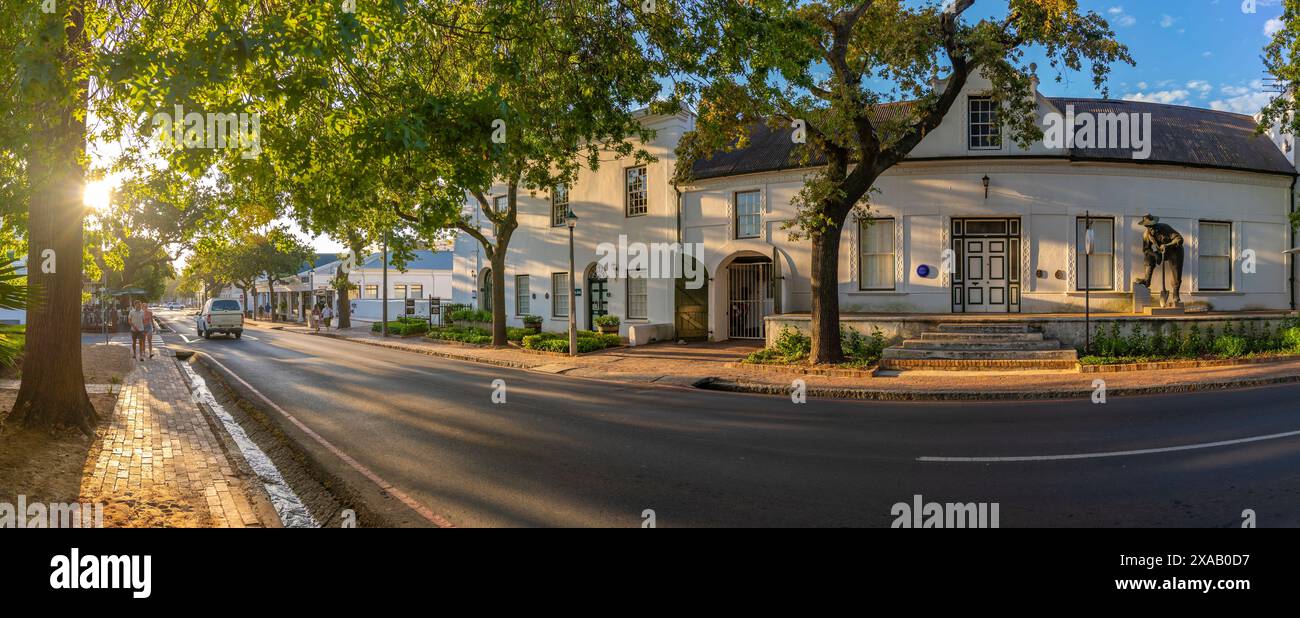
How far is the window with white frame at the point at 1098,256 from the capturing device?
19.2 meters

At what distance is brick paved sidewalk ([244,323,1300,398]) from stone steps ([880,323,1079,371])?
59cm

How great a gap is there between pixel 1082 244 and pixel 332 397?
2088cm

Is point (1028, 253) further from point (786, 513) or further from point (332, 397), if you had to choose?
point (332, 397)

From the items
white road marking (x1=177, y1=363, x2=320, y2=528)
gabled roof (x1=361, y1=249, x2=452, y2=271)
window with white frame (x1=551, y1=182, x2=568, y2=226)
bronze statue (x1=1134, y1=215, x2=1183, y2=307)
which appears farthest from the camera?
gabled roof (x1=361, y1=249, x2=452, y2=271)

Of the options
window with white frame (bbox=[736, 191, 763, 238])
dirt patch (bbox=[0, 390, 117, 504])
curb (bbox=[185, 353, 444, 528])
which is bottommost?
curb (bbox=[185, 353, 444, 528])

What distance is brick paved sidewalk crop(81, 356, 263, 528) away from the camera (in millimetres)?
5203

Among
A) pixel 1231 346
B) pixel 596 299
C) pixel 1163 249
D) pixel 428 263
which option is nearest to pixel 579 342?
pixel 596 299

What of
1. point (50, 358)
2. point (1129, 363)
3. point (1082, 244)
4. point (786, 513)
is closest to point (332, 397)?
point (50, 358)

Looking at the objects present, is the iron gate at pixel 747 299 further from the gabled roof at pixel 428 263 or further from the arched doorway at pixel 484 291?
the gabled roof at pixel 428 263

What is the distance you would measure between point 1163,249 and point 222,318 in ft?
120

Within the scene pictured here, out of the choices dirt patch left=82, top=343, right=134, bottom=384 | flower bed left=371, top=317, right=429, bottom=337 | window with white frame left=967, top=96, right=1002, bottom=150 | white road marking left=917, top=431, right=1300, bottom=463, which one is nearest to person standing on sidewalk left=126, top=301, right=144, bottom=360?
dirt patch left=82, top=343, right=134, bottom=384

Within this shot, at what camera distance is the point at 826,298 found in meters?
14.8

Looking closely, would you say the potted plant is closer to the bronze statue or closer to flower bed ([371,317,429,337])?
flower bed ([371,317,429,337])

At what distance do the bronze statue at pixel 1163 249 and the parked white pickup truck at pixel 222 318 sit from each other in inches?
1388
